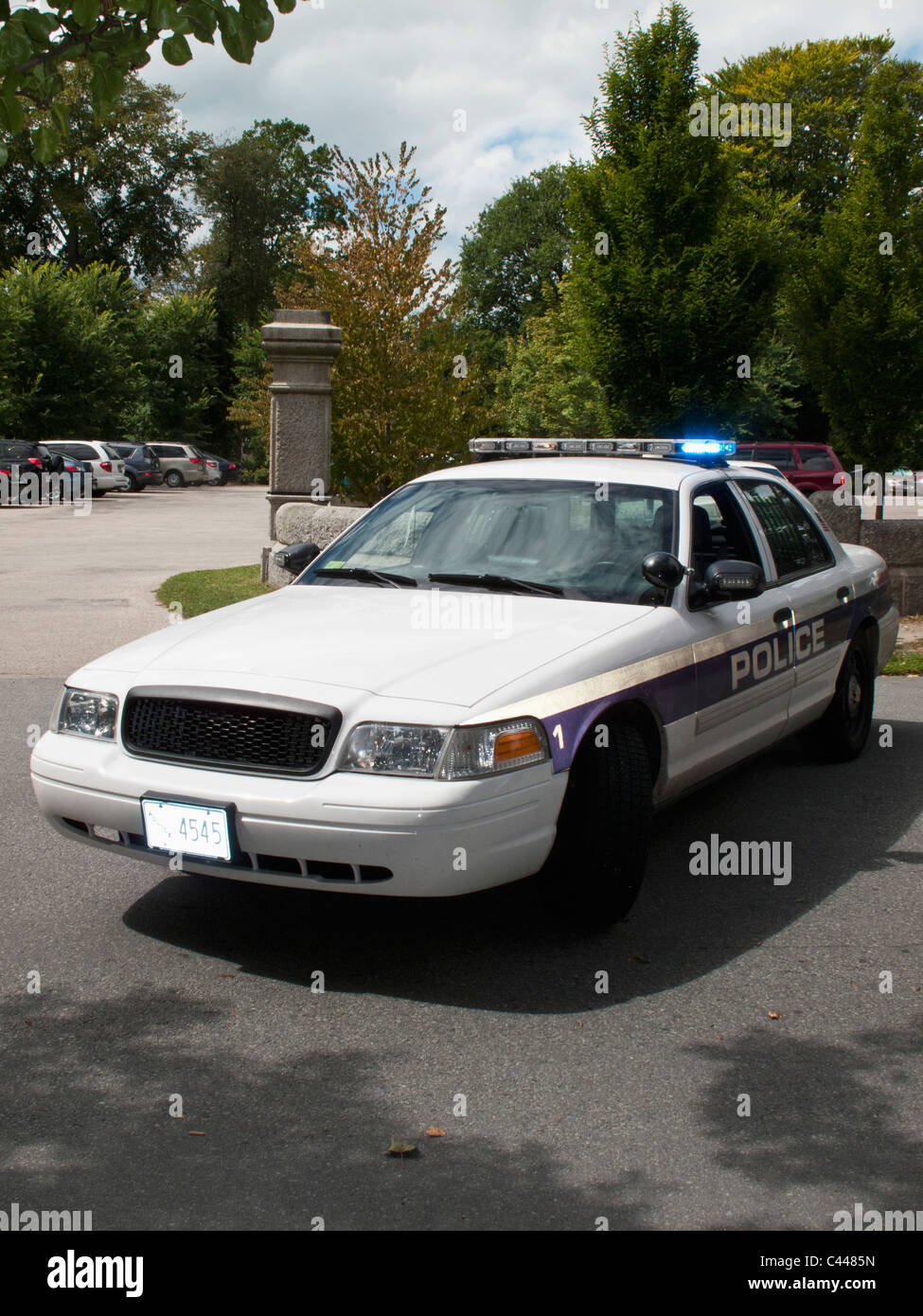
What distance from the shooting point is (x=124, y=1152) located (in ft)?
10.6

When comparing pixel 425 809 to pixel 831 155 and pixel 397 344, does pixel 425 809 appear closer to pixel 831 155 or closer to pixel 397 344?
pixel 397 344

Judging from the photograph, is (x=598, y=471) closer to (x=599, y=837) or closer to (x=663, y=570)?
(x=663, y=570)

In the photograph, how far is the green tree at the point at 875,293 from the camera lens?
1602 cm

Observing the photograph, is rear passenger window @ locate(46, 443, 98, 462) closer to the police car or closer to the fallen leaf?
the police car

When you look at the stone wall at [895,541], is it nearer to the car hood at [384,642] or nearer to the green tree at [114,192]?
the car hood at [384,642]

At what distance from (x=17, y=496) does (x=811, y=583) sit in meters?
32.4

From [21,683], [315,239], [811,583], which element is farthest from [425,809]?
[315,239]

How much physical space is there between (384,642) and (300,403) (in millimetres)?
10421

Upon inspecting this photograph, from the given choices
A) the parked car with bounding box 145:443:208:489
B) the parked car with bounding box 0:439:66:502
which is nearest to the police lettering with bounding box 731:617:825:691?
the parked car with bounding box 0:439:66:502

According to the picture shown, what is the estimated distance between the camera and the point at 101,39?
14.9ft

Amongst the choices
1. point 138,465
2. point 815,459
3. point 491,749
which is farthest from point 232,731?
point 138,465

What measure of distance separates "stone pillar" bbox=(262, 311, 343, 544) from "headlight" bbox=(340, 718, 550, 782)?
405 inches

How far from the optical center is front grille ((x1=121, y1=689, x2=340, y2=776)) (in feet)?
13.7
